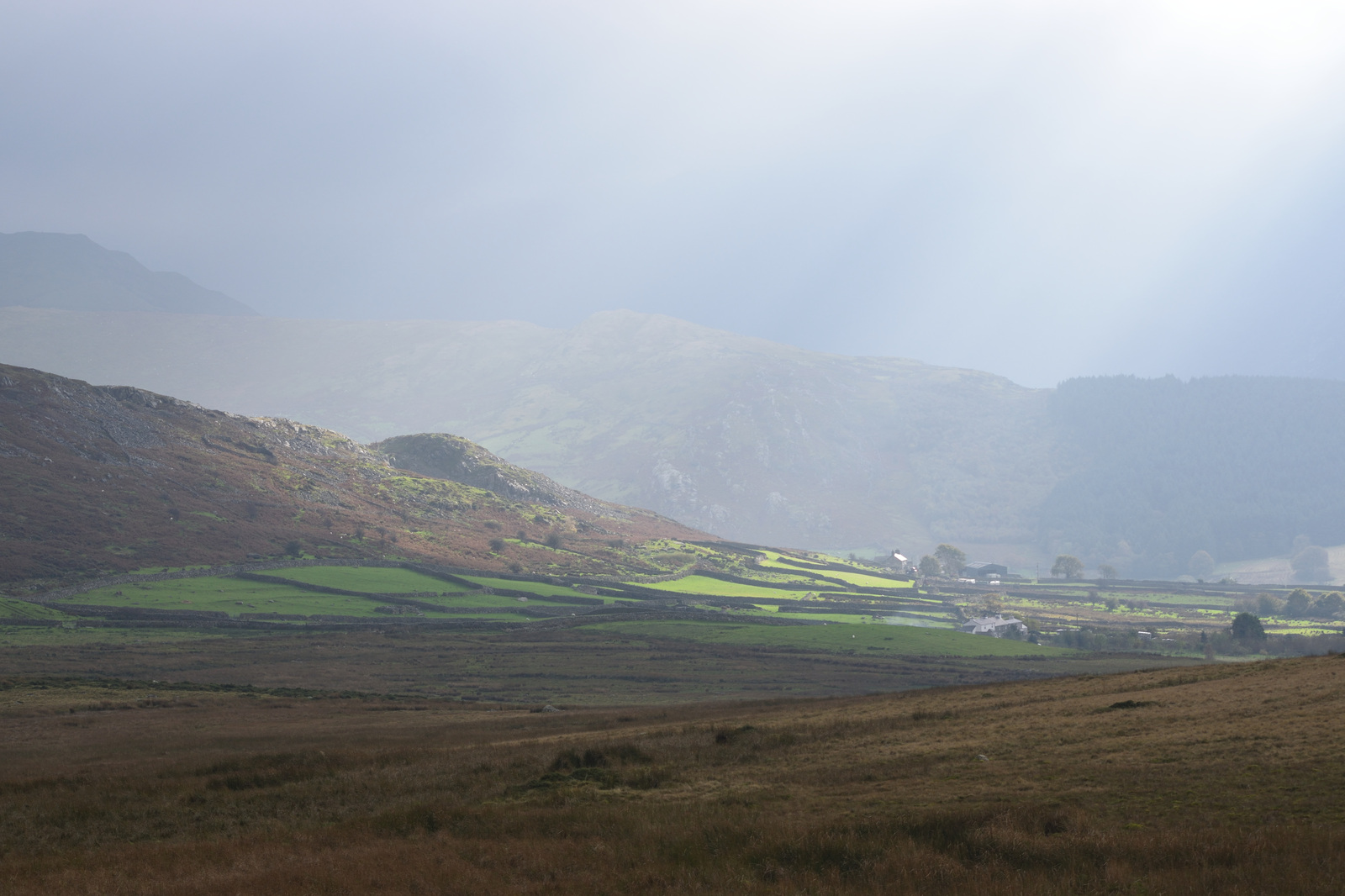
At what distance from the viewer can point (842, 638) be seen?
5187 inches

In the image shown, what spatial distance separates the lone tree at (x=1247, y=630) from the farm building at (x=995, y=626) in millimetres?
32560

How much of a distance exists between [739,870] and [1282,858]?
10007 mm

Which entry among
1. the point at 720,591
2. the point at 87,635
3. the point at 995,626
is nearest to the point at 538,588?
the point at 720,591

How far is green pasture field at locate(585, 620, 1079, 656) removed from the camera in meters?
125

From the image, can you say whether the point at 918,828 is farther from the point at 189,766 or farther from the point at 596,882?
the point at 189,766

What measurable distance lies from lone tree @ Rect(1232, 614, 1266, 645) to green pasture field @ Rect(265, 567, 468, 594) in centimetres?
12959

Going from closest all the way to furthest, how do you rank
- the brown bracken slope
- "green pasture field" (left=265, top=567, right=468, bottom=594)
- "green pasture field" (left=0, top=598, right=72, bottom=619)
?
"green pasture field" (left=0, top=598, right=72, bottom=619) < the brown bracken slope < "green pasture field" (left=265, top=567, right=468, bottom=594)

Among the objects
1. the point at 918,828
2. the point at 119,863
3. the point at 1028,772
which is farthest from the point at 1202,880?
the point at 119,863

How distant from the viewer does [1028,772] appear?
25.5 meters

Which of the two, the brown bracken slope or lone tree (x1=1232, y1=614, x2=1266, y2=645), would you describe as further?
the brown bracken slope

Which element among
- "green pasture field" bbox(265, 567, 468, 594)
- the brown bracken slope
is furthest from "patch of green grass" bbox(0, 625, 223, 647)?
"green pasture field" bbox(265, 567, 468, 594)

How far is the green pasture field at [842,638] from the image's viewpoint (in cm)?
12527

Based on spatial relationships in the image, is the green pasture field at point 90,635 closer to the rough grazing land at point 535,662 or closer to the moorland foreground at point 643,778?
the rough grazing land at point 535,662

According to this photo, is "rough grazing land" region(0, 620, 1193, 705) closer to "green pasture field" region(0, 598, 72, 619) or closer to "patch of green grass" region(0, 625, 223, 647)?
"patch of green grass" region(0, 625, 223, 647)
